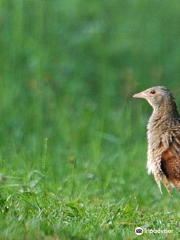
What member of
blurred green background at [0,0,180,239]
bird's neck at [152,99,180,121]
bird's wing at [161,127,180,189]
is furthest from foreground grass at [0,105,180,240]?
bird's neck at [152,99,180,121]

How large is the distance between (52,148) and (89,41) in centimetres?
366

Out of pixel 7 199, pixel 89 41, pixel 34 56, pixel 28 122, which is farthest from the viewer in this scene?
pixel 89 41

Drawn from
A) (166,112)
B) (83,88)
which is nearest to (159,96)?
(166,112)

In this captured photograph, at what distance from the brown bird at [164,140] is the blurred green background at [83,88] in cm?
50

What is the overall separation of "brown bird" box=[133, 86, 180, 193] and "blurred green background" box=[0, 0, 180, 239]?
50cm

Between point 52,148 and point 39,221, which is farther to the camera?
point 52,148

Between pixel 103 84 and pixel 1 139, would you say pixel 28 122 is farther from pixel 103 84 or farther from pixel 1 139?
pixel 103 84

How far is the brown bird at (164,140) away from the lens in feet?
27.5

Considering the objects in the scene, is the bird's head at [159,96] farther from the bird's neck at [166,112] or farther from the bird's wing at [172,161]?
the bird's wing at [172,161]

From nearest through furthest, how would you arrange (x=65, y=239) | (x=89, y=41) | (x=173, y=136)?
(x=65, y=239) → (x=173, y=136) → (x=89, y=41)

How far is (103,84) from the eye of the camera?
45.3 feet

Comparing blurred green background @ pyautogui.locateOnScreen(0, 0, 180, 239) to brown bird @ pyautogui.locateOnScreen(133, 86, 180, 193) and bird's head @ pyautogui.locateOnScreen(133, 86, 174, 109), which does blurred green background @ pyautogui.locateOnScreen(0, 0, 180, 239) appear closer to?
brown bird @ pyautogui.locateOnScreen(133, 86, 180, 193)

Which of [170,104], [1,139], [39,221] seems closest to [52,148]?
[1,139]

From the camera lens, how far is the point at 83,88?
13711 millimetres
